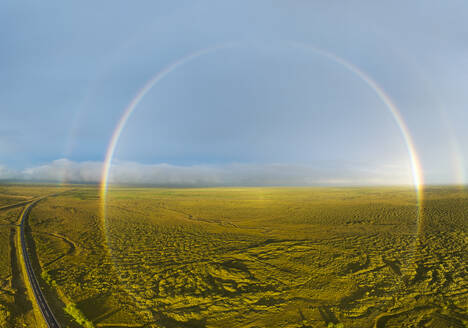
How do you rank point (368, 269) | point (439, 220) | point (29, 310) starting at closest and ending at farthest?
point (29, 310) < point (368, 269) < point (439, 220)

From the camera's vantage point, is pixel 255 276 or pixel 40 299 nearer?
pixel 40 299

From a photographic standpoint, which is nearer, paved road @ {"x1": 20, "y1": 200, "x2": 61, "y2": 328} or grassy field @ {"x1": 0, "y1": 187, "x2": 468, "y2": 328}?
paved road @ {"x1": 20, "y1": 200, "x2": 61, "y2": 328}

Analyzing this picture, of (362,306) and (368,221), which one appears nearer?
(362,306)

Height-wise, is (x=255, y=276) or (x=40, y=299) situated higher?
(x=40, y=299)

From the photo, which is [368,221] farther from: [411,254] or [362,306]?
[362,306]

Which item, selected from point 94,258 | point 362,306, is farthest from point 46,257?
point 362,306

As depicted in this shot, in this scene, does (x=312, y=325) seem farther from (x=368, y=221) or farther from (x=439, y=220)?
(x=439, y=220)

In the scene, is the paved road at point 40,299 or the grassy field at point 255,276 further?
the grassy field at point 255,276

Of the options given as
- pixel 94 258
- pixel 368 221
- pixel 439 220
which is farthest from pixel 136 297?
pixel 439 220

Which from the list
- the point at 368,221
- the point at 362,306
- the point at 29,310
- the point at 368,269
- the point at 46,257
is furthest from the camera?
the point at 368,221
